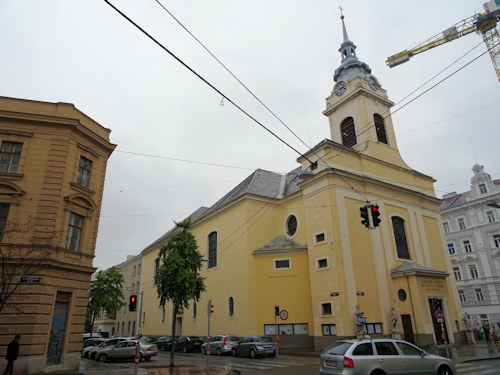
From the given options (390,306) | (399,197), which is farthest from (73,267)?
(399,197)

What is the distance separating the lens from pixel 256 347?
20344mm

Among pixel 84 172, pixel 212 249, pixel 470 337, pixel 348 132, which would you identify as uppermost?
pixel 348 132

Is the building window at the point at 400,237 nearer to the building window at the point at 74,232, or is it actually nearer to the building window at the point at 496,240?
the building window at the point at 496,240

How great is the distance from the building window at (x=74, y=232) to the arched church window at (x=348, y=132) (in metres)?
23.2

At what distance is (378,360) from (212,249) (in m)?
27.0

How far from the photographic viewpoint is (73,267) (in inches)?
657

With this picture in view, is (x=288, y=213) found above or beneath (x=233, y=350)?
above

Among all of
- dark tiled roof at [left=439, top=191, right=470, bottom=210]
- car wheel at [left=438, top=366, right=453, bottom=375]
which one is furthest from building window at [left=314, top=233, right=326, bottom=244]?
dark tiled roof at [left=439, top=191, right=470, bottom=210]

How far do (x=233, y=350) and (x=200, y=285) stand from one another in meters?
6.16

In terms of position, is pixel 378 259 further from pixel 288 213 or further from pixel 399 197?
pixel 288 213

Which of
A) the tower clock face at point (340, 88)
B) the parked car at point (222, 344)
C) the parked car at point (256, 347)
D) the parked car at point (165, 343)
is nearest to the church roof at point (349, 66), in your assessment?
the tower clock face at point (340, 88)

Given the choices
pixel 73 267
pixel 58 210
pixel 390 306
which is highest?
pixel 58 210

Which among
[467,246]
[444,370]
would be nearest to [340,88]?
[467,246]

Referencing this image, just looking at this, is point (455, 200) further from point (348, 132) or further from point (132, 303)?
point (132, 303)
